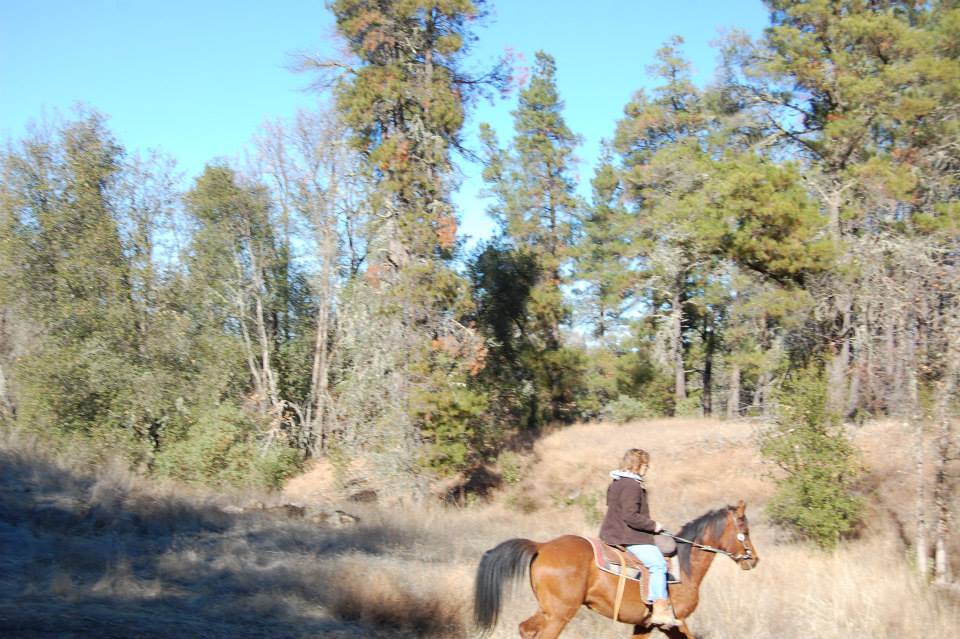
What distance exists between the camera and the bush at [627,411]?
117ft

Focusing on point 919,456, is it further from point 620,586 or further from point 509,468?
point 509,468

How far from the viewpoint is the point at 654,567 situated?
738 centimetres

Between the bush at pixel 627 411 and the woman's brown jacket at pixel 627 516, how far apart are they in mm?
28009

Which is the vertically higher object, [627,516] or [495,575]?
[627,516]

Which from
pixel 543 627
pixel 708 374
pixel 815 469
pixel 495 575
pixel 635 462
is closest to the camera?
pixel 495 575

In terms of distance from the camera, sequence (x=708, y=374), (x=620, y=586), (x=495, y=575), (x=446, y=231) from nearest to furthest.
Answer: (x=495, y=575), (x=620, y=586), (x=446, y=231), (x=708, y=374)

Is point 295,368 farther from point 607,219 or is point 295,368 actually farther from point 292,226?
point 607,219

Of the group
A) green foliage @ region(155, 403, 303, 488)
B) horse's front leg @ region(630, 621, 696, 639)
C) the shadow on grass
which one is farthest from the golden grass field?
green foliage @ region(155, 403, 303, 488)

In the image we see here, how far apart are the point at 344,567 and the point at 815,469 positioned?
888cm

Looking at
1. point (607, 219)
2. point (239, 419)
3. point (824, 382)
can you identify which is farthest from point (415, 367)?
point (607, 219)

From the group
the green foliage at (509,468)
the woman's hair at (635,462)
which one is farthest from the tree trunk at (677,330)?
the woman's hair at (635,462)

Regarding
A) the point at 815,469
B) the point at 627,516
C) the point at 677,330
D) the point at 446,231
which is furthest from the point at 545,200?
the point at 627,516

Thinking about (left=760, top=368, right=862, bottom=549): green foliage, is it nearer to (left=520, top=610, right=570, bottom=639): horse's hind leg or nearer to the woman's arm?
the woman's arm

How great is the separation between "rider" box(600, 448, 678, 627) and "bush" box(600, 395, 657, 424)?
27992 millimetres
